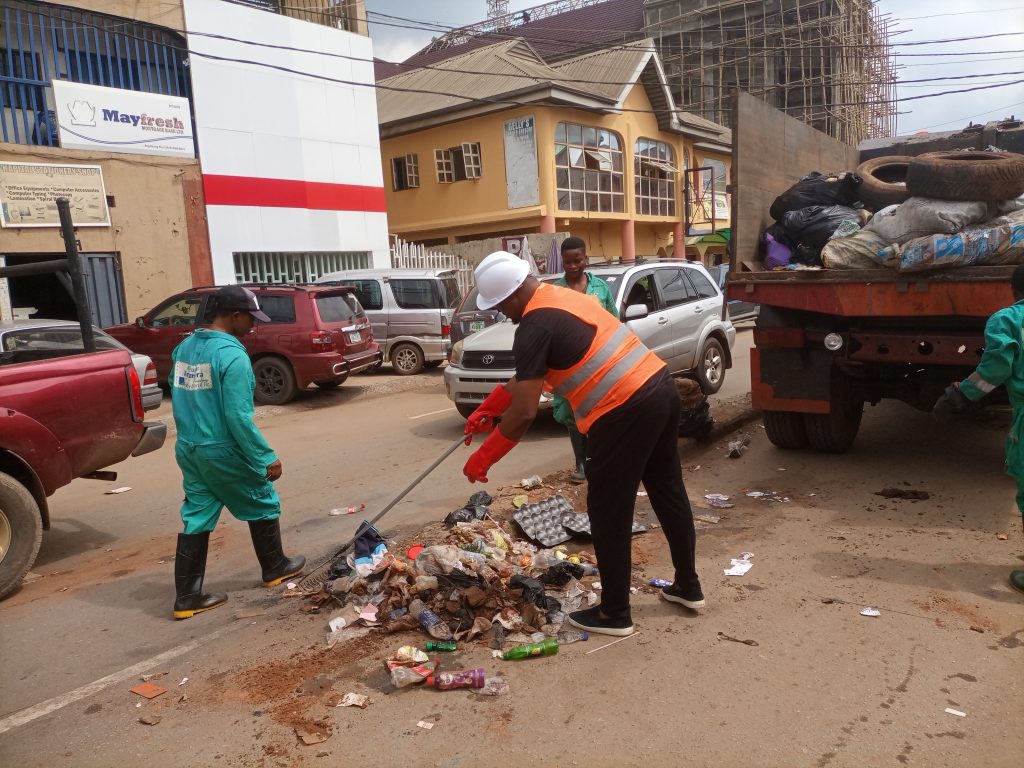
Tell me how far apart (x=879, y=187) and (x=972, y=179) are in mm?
1372

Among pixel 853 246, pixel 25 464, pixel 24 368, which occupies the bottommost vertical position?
pixel 25 464

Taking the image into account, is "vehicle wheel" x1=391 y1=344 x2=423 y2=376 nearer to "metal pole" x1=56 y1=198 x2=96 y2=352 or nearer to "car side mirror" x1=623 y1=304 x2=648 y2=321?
"car side mirror" x1=623 y1=304 x2=648 y2=321

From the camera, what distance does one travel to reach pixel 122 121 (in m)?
12.7

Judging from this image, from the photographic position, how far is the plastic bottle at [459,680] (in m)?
3.11

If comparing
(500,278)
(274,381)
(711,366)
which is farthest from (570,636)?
(274,381)

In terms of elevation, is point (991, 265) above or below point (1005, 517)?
above

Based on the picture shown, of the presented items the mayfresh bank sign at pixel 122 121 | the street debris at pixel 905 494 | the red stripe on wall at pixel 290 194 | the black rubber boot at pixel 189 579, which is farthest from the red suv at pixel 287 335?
the street debris at pixel 905 494

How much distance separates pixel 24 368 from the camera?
15.2ft

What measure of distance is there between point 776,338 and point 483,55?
21.0m

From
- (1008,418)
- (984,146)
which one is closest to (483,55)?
(984,146)

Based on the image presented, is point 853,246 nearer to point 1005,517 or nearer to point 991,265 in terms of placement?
point 991,265

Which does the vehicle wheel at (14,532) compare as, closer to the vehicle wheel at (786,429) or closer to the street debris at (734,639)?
the street debris at (734,639)

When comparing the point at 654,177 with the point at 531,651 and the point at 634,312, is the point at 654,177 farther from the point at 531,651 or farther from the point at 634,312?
the point at 531,651

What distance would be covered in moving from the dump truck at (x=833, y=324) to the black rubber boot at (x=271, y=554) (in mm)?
3804
